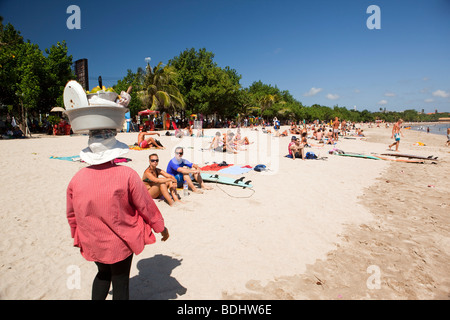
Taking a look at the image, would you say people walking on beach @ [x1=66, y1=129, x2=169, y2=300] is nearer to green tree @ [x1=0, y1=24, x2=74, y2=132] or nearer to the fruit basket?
the fruit basket

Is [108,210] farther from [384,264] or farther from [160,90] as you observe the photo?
[160,90]

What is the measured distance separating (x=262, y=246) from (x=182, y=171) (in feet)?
9.55

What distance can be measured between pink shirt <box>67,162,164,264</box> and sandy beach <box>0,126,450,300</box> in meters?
1.19

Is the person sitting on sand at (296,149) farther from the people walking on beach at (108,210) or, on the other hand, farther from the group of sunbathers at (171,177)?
the people walking on beach at (108,210)

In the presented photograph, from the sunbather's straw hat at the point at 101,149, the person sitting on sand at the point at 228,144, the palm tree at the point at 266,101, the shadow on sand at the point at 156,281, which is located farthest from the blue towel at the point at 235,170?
the palm tree at the point at 266,101

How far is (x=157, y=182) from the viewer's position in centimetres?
502

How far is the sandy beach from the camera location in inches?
113

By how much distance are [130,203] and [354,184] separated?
7.16 meters

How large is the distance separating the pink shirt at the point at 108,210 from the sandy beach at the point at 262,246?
119 cm

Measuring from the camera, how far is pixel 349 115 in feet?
413

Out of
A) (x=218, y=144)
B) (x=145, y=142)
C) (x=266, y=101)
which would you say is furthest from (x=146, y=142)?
(x=266, y=101)

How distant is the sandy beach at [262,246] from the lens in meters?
2.88
